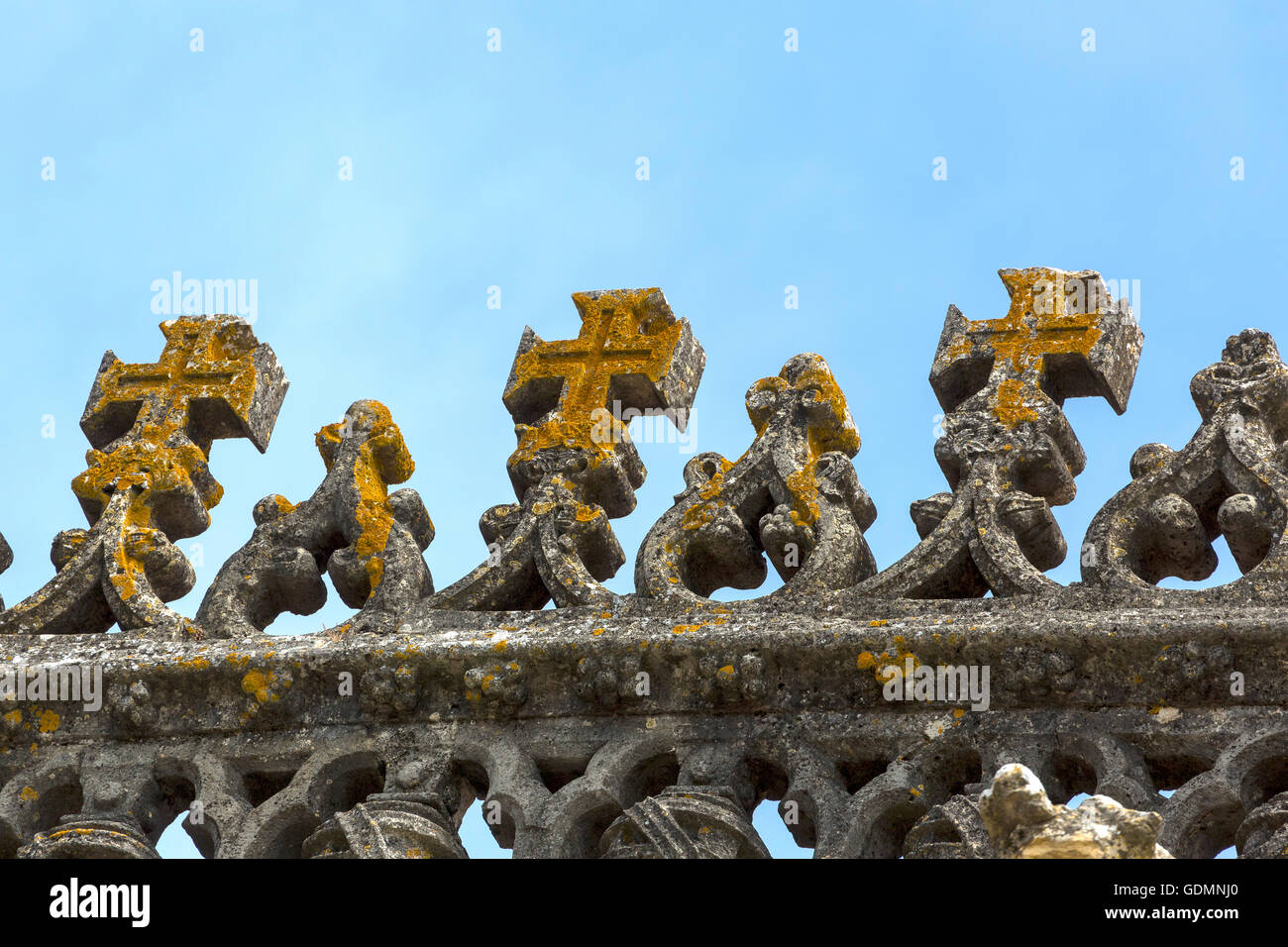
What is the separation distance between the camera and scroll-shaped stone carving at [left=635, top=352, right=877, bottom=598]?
8.74m

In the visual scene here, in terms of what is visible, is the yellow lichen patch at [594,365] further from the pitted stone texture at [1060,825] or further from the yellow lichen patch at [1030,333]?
the pitted stone texture at [1060,825]

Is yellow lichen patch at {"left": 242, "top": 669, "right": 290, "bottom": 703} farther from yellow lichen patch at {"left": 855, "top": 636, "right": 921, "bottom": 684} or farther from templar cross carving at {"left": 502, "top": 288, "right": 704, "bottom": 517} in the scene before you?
yellow lichen patch at {"left": 855, "top": 636, "right": 921, "bottom": 684}

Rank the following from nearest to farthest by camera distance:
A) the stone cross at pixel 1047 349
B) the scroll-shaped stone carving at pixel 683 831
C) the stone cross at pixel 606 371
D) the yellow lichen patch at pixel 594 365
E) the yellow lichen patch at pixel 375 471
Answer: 1. the scroll-shaped stone carving at pixel 683 831
2. the yellow lichen patch at pixel 375 471
3. the stone cross at pixel 1047 349
4. the yellow lichen patch at pixel 594 365
5. the stone cross at pixel 606 371

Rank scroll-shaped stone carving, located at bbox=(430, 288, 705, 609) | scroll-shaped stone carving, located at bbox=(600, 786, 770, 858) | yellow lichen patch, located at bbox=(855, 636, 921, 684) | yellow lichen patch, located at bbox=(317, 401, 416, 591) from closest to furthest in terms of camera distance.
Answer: scroll-shaped stone carving, located at bbox=(600, 786, 770, 858), yellow lichen patch, located at bbox=(855, 636, 921, 684), scroll-shaped stone carving, located at bbox=(430, 288, 705, 609), yellow lichen patch, located at bbox=(317, 401, 416, 591)

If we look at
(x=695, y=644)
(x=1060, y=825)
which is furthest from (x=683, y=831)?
(x=1060, y=825)

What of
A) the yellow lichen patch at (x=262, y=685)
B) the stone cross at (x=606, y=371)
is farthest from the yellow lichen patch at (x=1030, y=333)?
the yellow lichen patch at (x=262, y=685)

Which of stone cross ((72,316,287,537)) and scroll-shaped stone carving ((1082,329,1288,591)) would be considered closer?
scroll-shaped stone carving ((1082,329,1288,591))

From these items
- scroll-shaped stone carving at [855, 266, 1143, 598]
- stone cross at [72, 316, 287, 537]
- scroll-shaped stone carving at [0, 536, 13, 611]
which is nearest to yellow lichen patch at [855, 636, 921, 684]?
scroll-shaped stone carving at [855, 266, 1143, 598]

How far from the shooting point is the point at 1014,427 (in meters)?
9.05

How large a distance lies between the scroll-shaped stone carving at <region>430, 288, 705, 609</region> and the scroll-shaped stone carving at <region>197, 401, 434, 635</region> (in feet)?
0.81

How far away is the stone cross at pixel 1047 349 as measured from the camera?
938 centimetres

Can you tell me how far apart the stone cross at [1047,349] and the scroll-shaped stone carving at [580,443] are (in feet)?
3.47
